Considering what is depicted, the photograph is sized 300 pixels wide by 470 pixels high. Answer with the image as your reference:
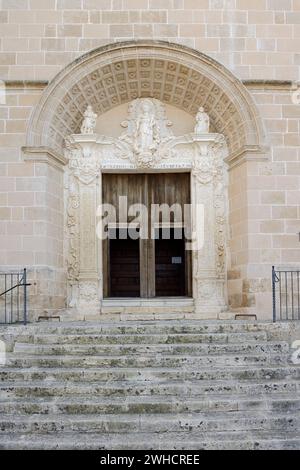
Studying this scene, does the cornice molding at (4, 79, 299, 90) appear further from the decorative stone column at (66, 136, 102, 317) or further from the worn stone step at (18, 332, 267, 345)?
the worn stone step at (18, 332, 267, 345)

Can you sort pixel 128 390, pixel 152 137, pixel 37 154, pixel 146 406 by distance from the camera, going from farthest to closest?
pixel 152 137 → pixel 37 154 → pixel 128 390 → pixel 146 406

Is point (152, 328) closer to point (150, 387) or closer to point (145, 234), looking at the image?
point (150, 387)

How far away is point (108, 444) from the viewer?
5.38 meters

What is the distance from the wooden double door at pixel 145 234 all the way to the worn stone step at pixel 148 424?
→ 489cm

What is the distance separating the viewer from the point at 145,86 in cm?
1028

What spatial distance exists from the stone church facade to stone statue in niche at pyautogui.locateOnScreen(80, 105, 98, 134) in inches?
3.0

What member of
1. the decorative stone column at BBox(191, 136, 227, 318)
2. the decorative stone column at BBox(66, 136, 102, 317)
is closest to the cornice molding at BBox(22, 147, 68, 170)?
the decorative stone column at BBox(66, 136, 102, 317)

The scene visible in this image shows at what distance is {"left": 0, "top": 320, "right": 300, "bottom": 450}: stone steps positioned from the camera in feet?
18.3

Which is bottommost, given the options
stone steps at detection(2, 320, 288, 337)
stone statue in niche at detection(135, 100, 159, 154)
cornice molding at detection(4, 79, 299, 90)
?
stone steps at detection(2, 320, 288, 337)

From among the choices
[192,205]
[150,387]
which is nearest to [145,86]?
[192,205]

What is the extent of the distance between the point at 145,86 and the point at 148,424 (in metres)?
6.40

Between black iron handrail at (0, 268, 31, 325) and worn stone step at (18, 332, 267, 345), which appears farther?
black iron handrail at (0, 268, 31, 325)

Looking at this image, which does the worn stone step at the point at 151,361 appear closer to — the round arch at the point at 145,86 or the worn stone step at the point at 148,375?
the worn stone step at the point at 148,375
